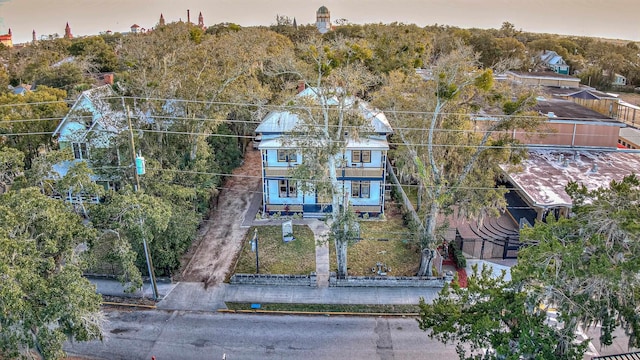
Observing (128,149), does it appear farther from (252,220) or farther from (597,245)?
(597,245)

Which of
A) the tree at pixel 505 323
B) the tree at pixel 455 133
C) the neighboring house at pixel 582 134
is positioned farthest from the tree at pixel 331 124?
the neighboring house at pixel 582 134

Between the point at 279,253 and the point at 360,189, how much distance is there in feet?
22.7

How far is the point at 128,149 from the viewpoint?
25.1 m

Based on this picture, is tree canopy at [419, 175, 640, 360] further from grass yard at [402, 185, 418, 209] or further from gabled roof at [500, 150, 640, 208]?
grass yard at [402, 185, 418, 209]

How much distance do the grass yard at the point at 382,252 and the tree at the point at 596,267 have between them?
37.5 feet

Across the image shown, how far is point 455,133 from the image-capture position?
24.1 meters

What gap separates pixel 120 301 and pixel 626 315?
19.6 metres

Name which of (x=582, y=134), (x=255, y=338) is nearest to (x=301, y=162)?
(x=255, y=338)

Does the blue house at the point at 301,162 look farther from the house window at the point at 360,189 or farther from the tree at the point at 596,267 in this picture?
the tree at the point at 596,267

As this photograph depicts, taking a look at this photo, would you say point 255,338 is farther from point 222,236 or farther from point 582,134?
point 582,134

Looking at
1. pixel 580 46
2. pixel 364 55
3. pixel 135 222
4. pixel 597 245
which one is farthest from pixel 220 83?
pixel 580 46

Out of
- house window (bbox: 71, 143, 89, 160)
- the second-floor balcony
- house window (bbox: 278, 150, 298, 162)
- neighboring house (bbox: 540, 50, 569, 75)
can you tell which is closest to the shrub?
the second-floor balcony

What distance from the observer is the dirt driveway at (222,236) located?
25438 millimetres

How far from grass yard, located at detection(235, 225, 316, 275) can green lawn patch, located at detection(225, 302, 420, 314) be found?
114 inches
